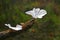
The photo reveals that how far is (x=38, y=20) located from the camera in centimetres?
171

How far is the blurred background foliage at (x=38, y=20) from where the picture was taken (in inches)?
65.7

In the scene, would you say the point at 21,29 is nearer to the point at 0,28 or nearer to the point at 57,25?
the point at 0,28

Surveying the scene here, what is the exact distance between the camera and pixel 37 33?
65.9 inches

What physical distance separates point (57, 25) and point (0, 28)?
456 millimetres

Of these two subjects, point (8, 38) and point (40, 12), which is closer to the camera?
point (40, 12)

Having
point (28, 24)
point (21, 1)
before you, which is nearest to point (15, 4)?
point (21, 1)

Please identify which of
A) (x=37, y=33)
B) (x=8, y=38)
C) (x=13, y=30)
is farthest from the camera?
(x=37, y=33)

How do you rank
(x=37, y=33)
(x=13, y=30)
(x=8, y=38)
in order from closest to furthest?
1. (x=13, y=30)
2. (x=8, y=38)
3. (x=37, y=33)

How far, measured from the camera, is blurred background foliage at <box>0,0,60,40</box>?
1.67 m

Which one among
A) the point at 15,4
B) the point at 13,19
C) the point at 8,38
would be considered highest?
the point at 15,4

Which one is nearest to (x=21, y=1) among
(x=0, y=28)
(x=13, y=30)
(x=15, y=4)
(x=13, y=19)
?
(x=15, y=4)

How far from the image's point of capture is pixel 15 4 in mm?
1757

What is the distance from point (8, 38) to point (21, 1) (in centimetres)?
37

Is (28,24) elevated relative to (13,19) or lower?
lower
